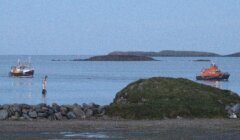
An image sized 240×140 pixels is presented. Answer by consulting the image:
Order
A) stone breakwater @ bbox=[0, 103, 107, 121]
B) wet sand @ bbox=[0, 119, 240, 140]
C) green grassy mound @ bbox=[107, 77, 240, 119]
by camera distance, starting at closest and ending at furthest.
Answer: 1. wet sand @ bbox=[0, 119, 240, 140]
2. stone breakwater @ bbox=[0, 103, 107, 121]
3. green grassy mound @ bbox=[107, 77, 240, 119]

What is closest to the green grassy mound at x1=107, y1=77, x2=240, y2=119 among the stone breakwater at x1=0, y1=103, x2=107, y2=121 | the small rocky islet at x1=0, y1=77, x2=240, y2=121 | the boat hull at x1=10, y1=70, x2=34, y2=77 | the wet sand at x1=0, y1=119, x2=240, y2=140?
the small rocky islet at x1=0, y1=77, x2=240, y2=121

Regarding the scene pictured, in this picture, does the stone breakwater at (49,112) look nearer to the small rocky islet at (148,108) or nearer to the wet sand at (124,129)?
the small rocky islet at (148,108)

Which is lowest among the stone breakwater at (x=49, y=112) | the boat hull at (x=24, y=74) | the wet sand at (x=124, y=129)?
the wet sand at (x=124, y=129)

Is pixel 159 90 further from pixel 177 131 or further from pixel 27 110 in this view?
pixel 177 131

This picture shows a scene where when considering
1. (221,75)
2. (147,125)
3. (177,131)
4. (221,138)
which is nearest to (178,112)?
(147,125)

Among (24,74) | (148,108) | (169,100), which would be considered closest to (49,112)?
(148,108)

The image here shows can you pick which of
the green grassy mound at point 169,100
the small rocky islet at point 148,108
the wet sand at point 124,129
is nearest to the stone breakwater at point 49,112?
the small rocky islet at point 148,108

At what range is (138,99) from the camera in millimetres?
27875

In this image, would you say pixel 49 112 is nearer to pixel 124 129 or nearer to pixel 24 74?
pixel 124 129

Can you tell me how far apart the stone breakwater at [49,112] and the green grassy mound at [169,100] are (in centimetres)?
65

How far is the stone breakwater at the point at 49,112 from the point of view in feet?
82.9

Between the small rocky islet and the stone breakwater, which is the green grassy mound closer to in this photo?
the small rocky islet

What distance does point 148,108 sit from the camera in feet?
84.7

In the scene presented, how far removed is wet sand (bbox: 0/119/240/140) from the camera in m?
19.4
